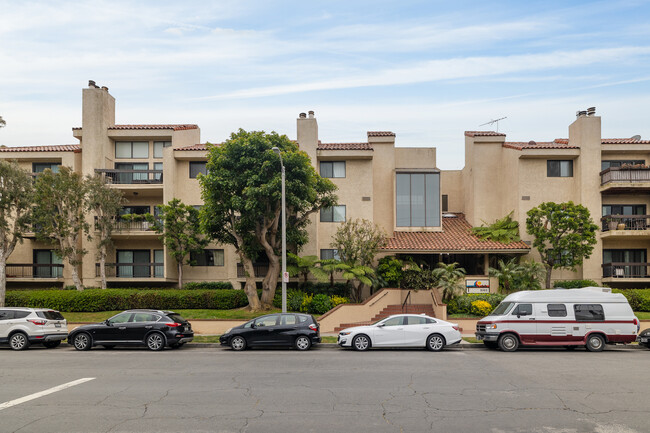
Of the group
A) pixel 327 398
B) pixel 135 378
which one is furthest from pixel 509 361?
pixel 135 378

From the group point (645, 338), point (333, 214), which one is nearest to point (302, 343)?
point (645, 338)

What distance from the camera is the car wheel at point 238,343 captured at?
20.3 m

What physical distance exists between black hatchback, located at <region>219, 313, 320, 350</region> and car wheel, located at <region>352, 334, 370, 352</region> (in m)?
1.33

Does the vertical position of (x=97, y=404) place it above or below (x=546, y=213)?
below

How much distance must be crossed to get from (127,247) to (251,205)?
11.8 meters

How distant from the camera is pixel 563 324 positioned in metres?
20.2

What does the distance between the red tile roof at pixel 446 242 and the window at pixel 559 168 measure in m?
4.83

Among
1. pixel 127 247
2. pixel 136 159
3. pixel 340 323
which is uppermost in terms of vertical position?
pixel 136 159

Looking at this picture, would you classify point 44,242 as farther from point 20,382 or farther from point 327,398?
point 327,398

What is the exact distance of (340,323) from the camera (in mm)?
27391

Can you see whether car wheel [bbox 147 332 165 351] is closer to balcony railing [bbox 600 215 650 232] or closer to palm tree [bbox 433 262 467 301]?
palm tree [bbox 433 262 467 301]

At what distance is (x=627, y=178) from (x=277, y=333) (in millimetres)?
22588

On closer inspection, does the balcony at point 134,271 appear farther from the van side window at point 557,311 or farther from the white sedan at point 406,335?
the van side window at point 557,311

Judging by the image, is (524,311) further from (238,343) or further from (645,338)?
(238,343)
